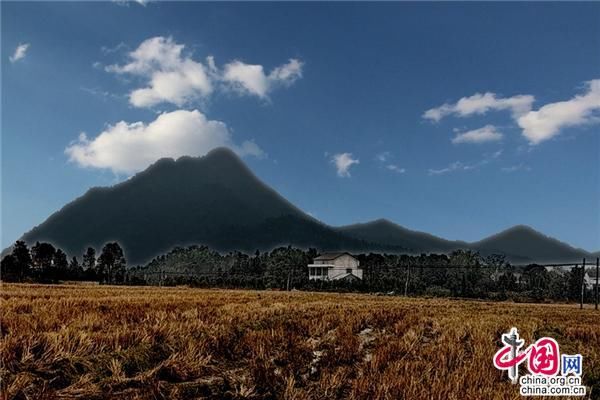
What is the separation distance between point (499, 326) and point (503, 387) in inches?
206

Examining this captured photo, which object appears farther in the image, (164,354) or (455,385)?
(164,354)

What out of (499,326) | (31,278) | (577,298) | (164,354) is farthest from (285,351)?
(31,278)

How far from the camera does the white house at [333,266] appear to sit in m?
109

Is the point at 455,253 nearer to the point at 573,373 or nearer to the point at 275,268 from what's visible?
the point at 275,268

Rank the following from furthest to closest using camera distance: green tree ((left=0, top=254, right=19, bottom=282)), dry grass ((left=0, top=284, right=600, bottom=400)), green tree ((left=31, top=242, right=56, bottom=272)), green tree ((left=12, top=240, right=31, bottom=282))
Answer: green tree ((left=31, top=242, right=56, bottom=272)) < green tree ((left=12, top=240, right=31, bottom=282)) < green tree ((left=0, top=254, right=19, bottom=282)) < dry grass ((left=0, top=284, right=600, bottom=400))

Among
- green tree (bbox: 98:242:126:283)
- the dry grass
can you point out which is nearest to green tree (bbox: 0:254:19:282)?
green tree (bbox: 98:242:126:283)

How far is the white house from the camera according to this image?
358ft

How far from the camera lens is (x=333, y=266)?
111 meters

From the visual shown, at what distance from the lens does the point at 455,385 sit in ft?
21.5

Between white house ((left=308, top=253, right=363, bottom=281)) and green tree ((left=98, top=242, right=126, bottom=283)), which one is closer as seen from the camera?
green tree ((left=98, top=242, right=126, bottom=283))

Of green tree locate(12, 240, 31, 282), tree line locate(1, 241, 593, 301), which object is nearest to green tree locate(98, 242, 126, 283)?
tree line locate(1, 241, 593, 301)

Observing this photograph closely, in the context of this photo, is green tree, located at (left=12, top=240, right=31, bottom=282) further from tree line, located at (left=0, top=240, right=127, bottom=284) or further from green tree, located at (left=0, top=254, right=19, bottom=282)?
green tree, located at (left=0, top=254, right=19, bottom=282)

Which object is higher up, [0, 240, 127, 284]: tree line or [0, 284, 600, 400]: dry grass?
[0, 284, 600, 400]: dry grass

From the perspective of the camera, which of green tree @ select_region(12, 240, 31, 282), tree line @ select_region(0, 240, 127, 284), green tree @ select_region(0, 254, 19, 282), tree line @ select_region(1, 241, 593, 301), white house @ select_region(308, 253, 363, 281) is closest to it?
tree line @ select_region(1, 241, 593, 301)
